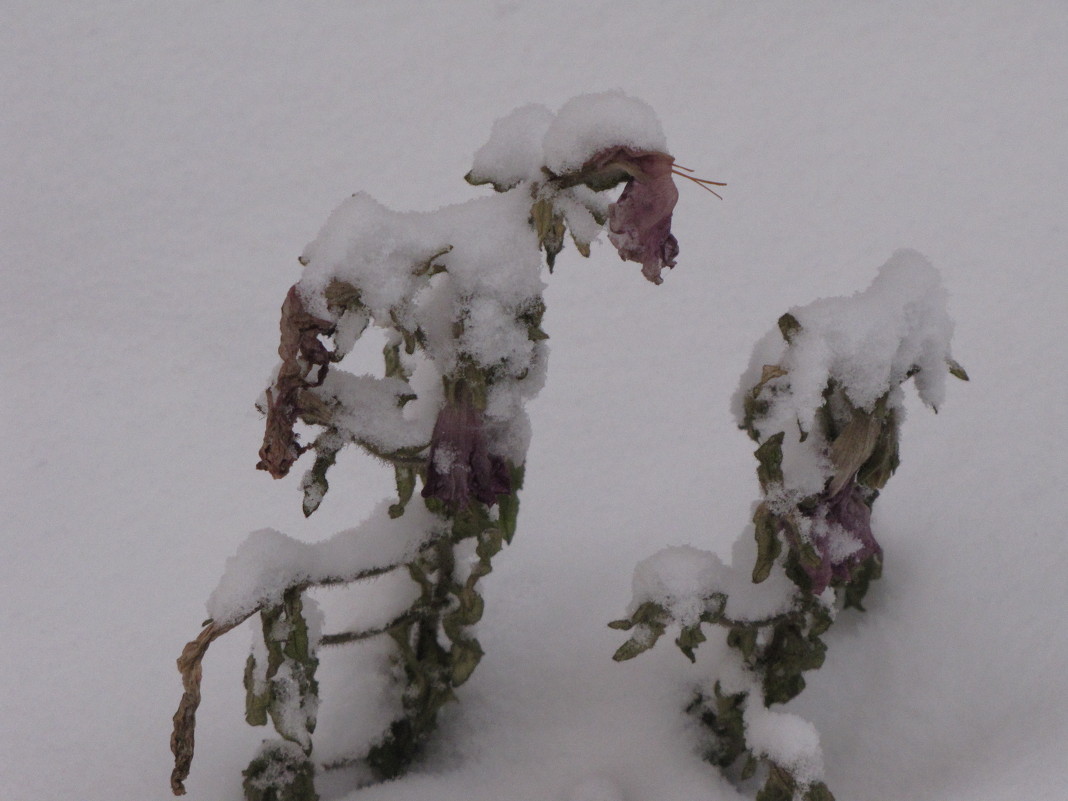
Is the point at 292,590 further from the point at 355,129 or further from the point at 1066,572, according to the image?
the point at 355,129

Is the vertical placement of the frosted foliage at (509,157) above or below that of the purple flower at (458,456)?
above

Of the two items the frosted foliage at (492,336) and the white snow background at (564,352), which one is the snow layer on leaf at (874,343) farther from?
the white snow background at (564,352)

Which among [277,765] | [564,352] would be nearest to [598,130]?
[277,765]

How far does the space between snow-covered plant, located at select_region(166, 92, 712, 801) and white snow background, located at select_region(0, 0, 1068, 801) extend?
0.68 ft

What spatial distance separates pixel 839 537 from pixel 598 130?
1.37 feet

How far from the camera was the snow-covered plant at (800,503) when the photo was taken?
87cm

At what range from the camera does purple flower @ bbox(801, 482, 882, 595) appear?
93cm

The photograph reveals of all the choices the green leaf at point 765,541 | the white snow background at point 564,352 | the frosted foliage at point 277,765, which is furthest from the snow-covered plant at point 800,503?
the frosted foliage at point 277,765

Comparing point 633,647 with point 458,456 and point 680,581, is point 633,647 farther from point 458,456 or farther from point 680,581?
point 458,456

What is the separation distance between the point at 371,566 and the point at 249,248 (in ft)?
2.90

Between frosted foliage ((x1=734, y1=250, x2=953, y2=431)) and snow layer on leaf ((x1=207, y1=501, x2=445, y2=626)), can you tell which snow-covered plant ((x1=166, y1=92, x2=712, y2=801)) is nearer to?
snow layer on leaf ((x1=207, y1=501, x2=445, y2=626))

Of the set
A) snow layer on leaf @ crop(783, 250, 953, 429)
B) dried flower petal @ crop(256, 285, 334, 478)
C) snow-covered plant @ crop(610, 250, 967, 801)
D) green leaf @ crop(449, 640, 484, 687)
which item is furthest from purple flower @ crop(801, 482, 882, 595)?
dried flower petal @ crop(256, 285, 334, 478)

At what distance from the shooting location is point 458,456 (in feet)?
2.82

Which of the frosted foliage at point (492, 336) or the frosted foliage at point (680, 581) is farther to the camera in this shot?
the frosted foliage at point (680, 581)
